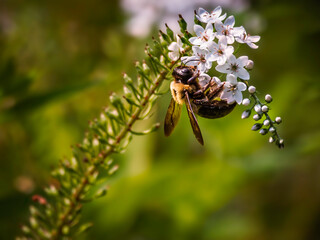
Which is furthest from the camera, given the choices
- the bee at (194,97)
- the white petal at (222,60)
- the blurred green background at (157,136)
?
the blurred green background at (157,136)

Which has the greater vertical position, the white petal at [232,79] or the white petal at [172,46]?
the white petal at [172,46]

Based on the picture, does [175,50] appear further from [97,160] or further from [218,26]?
[97,160]

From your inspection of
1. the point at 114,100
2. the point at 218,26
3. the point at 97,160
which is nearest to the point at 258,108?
the point at 218,26

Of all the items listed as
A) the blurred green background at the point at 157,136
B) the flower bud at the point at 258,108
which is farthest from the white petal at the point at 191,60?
the blurred green background at the point at 157,136

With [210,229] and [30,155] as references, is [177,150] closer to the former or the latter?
[210,229]

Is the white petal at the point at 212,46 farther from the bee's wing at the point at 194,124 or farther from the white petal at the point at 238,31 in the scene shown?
the bee's wing at the point at 194,124

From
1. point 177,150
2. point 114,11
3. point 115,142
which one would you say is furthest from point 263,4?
point 115,142

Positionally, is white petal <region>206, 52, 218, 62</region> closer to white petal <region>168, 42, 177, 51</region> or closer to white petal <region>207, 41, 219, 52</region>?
white petal <region>207, 41, 219, 52</region>
